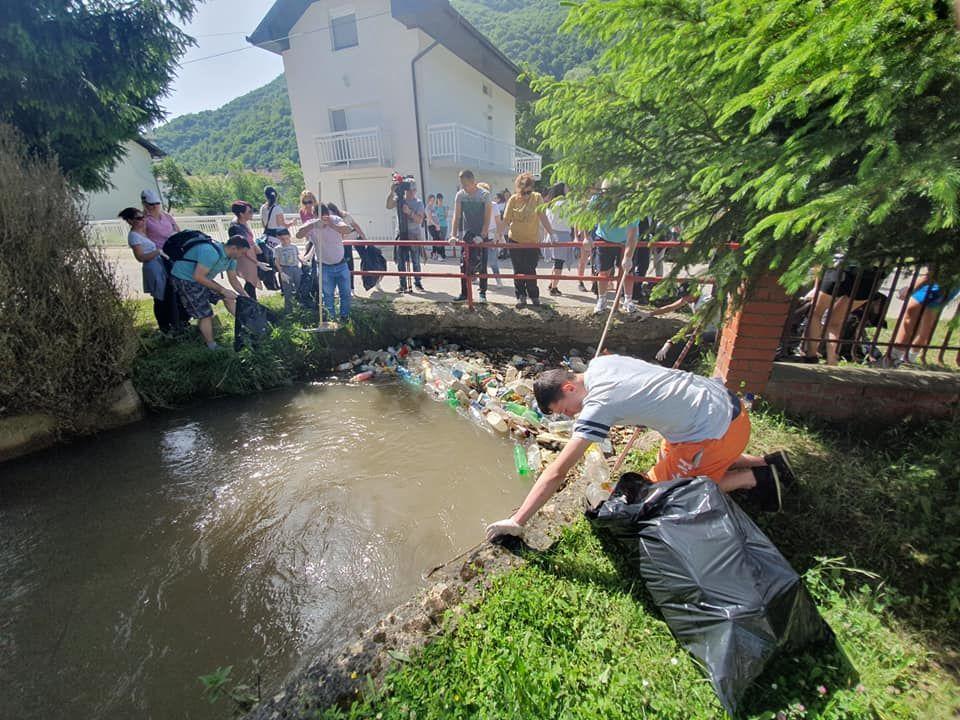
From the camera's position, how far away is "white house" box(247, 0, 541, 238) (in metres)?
14.4

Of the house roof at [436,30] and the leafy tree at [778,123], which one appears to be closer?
the leafy tree at [778,123]

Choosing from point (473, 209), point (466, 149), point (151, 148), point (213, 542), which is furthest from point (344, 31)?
point (213, 542)

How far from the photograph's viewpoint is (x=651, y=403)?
2184mm

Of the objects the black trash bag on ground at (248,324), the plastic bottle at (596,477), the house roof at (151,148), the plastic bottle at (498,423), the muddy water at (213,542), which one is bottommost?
the muddy water at (213,542)

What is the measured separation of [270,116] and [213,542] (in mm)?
105116

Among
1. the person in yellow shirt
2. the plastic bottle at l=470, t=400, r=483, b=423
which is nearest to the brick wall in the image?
the plastic bottle at l=470, t=400, r=483, b=423

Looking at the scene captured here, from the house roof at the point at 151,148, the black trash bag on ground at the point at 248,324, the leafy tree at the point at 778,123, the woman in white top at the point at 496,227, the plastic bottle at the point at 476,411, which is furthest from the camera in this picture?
the house roof at the point at 151,148

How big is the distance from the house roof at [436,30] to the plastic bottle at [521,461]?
13457 millimetres

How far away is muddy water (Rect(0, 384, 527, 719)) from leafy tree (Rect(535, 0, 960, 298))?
240 cm

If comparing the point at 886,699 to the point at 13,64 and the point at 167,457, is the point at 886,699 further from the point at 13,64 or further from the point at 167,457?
the point at 13,64

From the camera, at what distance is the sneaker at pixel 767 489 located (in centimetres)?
243

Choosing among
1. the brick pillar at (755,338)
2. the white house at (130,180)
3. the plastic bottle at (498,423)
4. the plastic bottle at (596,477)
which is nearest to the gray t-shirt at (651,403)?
the plastic bottle at (596,477)

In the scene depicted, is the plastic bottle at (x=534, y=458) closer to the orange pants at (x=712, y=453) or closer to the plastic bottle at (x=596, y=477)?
the plastic bottle at (x=596, y=477)

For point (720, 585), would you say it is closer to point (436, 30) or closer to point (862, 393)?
point (862, 393)
